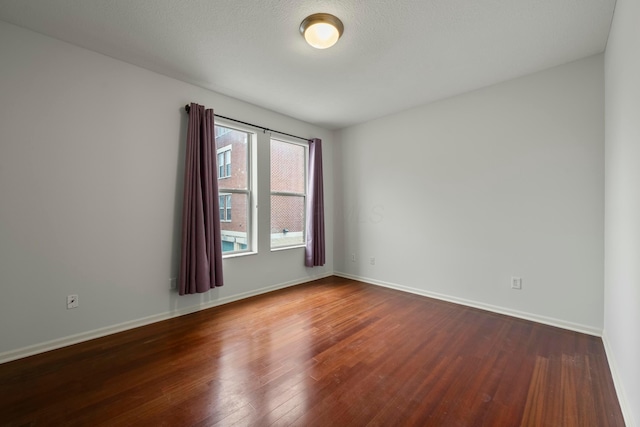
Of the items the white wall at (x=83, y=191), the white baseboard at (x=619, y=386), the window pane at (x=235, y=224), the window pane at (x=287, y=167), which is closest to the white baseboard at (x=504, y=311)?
the white baseboard at (x=619, y=386)

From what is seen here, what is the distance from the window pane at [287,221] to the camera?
4.06 metres

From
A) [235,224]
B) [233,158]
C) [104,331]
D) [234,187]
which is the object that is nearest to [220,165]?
[233,158]

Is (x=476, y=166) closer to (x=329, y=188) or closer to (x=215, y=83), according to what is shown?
(x=329, y=188)

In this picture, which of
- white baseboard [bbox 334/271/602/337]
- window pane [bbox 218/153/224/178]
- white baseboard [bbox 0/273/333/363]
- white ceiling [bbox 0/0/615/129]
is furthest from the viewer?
window pane [bbox 218/153/224/178]

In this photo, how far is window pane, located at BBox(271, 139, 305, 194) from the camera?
406cm

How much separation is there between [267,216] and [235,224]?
0.46 meters

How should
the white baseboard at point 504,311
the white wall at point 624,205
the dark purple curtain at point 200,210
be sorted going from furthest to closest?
the dark purple curtain at point 200,210
the white baseboard at point 504,311
the white wall at point 624,205

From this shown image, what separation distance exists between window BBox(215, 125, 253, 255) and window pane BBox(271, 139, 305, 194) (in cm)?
44

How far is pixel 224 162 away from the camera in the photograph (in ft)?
11.5

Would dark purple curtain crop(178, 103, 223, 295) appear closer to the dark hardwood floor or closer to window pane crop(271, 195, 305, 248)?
the dark hardwood floor

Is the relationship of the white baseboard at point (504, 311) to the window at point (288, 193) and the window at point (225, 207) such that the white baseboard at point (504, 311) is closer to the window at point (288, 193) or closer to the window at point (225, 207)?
the window at point (288, 193)

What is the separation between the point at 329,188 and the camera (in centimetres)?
479

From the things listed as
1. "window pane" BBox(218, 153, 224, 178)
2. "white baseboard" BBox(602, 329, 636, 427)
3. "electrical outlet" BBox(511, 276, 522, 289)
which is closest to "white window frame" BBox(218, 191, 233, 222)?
"window pane" BBox(218, 153, 224, 178)

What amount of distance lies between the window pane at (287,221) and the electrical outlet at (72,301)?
2182 millimetres
